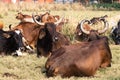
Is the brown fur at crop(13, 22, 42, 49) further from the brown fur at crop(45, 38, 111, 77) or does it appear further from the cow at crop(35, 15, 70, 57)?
the brown fur at crop(45, 38, 111, 77)

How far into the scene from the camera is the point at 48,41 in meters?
13.6

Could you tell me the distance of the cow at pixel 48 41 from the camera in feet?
43.9

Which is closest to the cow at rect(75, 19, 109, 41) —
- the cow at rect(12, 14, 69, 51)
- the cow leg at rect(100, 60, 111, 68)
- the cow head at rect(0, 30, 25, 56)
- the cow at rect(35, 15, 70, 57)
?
the cow at rect(12, 14, 69, 51)

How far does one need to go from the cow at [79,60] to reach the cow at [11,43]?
3.07 metres

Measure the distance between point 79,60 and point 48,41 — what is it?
11.6ft

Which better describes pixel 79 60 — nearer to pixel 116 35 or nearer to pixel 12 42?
pixel 12 42

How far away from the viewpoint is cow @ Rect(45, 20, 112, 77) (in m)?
10.1

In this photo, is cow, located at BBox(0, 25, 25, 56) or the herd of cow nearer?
the herd of cow

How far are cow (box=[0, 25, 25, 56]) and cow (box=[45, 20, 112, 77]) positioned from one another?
3071mm

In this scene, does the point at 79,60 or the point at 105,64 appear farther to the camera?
the point at 105,64

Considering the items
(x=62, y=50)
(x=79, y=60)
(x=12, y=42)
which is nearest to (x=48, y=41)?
(x=12, y=42)

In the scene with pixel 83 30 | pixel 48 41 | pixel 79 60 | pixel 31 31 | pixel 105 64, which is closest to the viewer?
pixel 79 60

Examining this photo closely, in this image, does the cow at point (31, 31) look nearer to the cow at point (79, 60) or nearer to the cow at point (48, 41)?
the cow at point (48, 41)

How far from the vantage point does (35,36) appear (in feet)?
51.5
